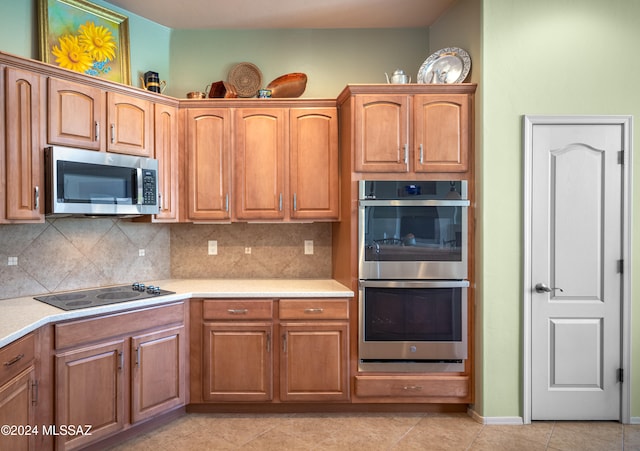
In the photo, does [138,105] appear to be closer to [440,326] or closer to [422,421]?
[440,326]

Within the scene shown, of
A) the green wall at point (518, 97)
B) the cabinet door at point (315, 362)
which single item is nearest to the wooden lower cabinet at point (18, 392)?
the cabinet door at point (315, 362)

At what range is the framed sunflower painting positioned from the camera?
2732 mm

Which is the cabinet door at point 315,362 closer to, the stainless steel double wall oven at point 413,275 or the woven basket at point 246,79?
the stainless steel double wall oven at point 413,275

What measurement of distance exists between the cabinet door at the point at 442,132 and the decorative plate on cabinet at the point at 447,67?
24 cm

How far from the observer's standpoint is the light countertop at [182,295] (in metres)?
2.04

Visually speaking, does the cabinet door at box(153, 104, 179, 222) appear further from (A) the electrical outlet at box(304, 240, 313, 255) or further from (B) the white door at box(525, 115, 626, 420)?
(B) the white door at box(525, 115, 626, 420)

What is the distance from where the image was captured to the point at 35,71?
2.41 meters

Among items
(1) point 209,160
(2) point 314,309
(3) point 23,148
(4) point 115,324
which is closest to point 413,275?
(2) point 314,309

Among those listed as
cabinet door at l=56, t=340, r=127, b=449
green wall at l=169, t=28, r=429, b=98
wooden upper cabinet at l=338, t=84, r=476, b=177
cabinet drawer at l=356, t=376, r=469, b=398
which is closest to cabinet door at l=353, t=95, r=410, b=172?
wooden upper cabinet at l=338, t=84, r=476, b=177

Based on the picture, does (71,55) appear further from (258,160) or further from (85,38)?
(258,160)

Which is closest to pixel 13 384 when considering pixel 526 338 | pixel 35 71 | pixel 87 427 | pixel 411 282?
pixel 87 427

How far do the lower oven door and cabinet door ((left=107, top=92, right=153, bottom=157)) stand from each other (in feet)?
6.04

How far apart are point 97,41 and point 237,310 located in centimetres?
217

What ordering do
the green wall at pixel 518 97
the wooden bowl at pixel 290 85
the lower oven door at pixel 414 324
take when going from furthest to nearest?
the wooden bowl at pixel 290 85 < the lower oven door at pixel 414 324 < the green wall at pixel 518 97
